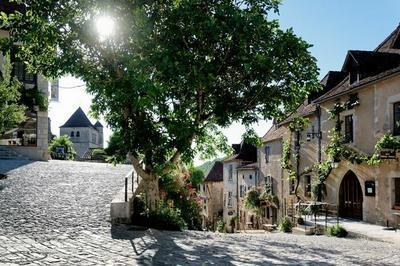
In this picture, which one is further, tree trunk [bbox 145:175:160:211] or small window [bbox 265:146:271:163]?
small window [bbox 265:146:271:163]

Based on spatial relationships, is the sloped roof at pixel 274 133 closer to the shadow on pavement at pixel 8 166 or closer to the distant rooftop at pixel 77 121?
the shadow on pavement at pixel 8 166

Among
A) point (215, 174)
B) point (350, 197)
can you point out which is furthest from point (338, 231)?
point (215, 174)

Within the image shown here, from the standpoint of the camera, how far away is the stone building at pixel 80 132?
300 ft

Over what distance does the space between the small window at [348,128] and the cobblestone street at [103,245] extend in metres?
7.59

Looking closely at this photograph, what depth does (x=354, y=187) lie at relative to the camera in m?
20.8

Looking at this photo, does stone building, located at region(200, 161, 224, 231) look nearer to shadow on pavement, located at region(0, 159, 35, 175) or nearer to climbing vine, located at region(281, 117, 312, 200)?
climbing vine, located at region(281, 117, 312, 200)

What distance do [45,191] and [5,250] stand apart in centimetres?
796

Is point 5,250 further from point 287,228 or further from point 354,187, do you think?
point 354,187

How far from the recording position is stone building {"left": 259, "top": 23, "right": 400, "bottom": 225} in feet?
58.4

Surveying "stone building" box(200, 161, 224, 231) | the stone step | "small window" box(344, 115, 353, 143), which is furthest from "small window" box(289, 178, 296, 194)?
"stone building" box(200, 161, 224, 231)

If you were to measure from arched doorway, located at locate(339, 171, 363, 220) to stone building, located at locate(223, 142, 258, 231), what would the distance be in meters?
16.5

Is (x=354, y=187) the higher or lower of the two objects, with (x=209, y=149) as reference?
lower

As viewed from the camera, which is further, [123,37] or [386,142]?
[386,142]

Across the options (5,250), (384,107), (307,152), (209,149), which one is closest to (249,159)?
(307,152)
